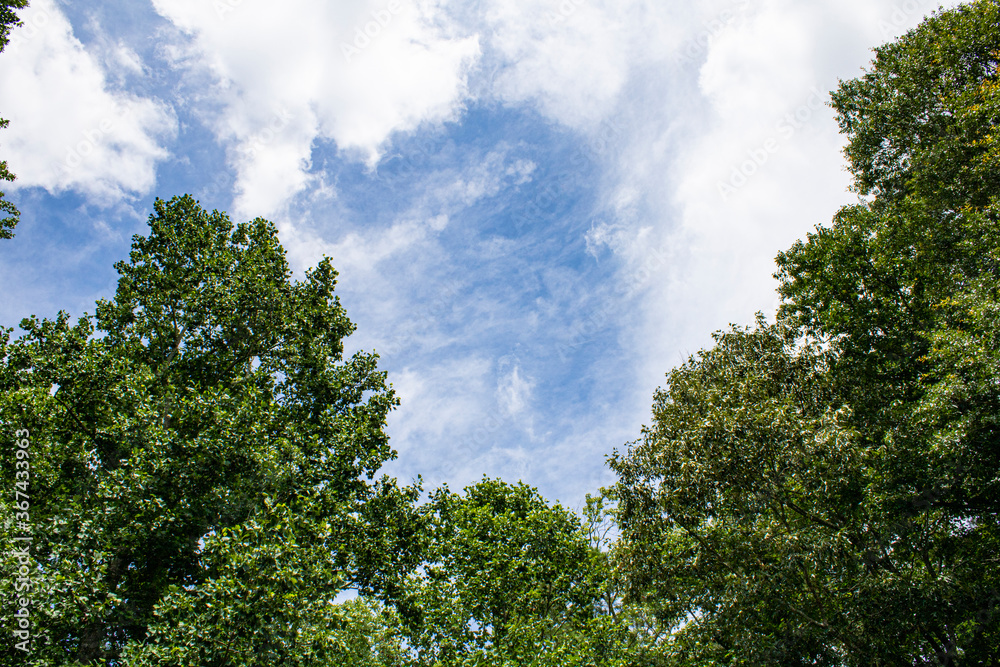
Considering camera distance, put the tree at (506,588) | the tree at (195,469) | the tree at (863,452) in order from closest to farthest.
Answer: the tree at (195,469) → the tree at (863,452) → the tree at (506,588)

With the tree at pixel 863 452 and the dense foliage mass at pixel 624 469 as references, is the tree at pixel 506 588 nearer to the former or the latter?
the dense foliage mass at pixel 624 469

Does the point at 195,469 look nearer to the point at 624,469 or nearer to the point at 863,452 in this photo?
the point at 624,469

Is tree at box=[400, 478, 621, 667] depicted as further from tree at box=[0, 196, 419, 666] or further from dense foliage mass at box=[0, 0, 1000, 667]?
tree at box=[0, 196, 419, 666]

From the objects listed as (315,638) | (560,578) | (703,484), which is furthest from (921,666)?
(315,638)

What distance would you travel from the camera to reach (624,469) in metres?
21.4

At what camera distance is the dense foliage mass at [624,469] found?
15.6 meters

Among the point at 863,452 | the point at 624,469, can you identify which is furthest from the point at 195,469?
the point at 863,452

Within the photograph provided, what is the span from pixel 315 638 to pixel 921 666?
1983 centimetres

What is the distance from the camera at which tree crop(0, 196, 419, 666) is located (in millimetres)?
14922

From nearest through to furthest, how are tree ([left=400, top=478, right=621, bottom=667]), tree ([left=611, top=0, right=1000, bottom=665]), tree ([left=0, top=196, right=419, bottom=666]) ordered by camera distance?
tree ([left=0, top=196, right=419, bottom=666])
tree ([left=611, top=0, right=1000, bottom=665])
tree ([left=400, top=478, right=621, bottom=667])

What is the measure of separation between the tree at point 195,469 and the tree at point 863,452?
1101 centimetres

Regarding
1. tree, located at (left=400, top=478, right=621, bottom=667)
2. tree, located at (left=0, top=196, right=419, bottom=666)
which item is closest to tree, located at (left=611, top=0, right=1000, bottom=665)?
tree, located at (left=400, top=478, right=621, bottom=667)

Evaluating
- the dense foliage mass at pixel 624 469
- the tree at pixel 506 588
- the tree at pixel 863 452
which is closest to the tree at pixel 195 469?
the dense foliage mass at pixel 624 469

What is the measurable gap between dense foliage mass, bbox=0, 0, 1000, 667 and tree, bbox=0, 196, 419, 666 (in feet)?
0.30
